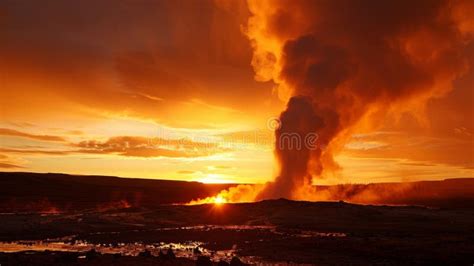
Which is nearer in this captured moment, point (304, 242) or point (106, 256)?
point (106, 256)

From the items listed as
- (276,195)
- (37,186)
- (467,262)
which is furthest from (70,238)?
(37,186)

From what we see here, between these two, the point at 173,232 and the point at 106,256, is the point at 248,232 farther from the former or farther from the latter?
the point at 106,256

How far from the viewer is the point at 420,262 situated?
24953 millimetres

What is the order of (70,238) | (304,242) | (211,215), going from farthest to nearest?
1. (211,215)
2. (70,238)
3. (304,242)

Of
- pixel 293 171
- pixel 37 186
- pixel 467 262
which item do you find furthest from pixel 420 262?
pixel 37 186

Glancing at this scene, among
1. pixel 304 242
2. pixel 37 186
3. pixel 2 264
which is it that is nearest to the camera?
pixel 2 264

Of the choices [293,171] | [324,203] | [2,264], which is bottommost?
[2,264]

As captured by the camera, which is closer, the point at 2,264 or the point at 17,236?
the point at 2,264

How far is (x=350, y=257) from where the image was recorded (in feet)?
86.0

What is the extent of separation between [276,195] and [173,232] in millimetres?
28006

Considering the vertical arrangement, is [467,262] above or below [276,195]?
below

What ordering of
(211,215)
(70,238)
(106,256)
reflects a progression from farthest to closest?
(211,215) → (70,238) → (106,256)

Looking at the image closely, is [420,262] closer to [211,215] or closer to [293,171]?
[211,215]

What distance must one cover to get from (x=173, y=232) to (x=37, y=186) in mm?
87291
